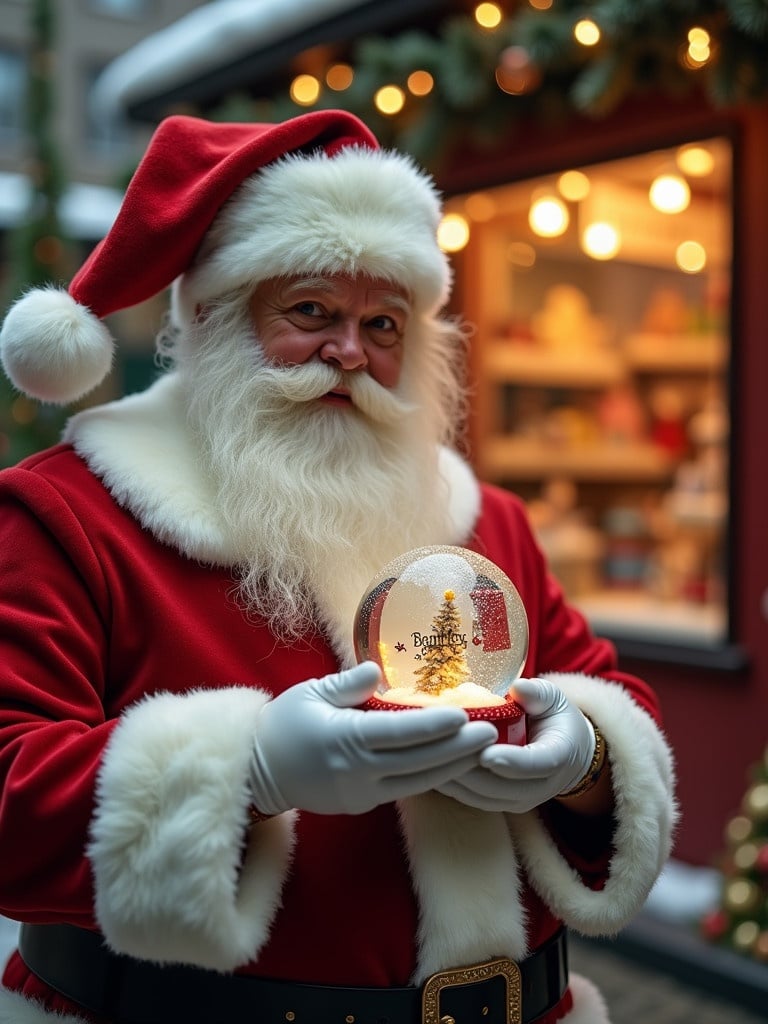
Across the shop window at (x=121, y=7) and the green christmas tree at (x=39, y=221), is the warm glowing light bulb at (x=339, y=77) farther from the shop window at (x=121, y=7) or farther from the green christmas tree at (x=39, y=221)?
the shop window at (x=121, y=7)

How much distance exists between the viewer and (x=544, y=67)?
409cm

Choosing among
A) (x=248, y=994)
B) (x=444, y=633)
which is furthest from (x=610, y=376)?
(x=248, y=994)

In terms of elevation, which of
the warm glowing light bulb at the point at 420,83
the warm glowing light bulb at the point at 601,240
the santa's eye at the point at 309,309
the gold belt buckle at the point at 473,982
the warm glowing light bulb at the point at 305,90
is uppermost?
the warm glowing light bulb at the point at 305,90

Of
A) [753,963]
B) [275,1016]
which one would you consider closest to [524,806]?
[275,1016]

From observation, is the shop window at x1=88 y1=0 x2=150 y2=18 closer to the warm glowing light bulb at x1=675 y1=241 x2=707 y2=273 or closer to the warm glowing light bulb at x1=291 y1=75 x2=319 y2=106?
the warm glowing light bulb at x1=291 y1=75 x2=319 y2=106

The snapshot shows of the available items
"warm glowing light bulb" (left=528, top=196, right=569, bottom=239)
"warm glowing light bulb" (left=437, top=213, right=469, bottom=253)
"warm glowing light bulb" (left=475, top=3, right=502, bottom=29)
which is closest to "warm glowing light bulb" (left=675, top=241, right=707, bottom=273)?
"warm glowing light bulb" (left=528, top=196, right=569, bottom=239)

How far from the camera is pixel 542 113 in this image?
4.41 meters

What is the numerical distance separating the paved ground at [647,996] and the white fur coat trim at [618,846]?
6.78ft

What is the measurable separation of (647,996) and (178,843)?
285 cm

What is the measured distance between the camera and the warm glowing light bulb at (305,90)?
5094 mm

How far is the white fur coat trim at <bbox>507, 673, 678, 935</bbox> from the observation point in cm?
167

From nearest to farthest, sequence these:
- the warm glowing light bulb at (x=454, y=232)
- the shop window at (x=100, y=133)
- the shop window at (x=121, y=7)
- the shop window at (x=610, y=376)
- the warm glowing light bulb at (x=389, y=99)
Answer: the warm glowing light bulb at (x=389, y=99), the shop window at (x=610, y=376), the warm glowing light bulb at (x=454, y=232), the shop window at (x=121, y=7), the shop window at (x=100, y=133)

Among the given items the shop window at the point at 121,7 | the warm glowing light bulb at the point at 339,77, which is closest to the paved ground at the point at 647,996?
the warm glowing light bulb at the point at 339,77

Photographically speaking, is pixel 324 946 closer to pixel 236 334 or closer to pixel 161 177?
pixel 236 334
